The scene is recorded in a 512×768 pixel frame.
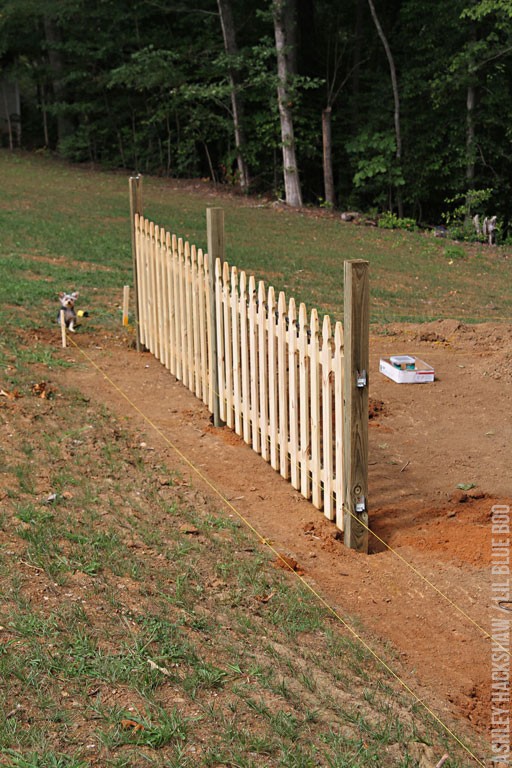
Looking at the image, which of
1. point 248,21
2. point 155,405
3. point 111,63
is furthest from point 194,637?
point 111,63

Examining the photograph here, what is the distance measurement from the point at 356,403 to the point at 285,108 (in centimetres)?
1984

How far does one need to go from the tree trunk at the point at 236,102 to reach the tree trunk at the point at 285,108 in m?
2.25

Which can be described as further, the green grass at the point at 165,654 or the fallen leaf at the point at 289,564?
the fallen leaf at the point at 289,564

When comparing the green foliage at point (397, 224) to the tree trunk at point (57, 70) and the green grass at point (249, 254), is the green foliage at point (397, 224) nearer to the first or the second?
the green grass at point (249, 254)

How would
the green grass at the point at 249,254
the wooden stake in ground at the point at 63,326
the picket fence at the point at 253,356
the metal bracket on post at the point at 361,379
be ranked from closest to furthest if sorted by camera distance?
1. the metal bracket on post at the point at 361,379
2. the picket fence at the point at 253,356
3. the wooden stake in ground at the point at 63,326
4. the green grass at the point at 249,254

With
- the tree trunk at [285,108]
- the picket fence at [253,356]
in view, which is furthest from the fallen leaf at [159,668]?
the tree trunk at [285,108]

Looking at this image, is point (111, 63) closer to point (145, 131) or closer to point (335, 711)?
point (145, 131)

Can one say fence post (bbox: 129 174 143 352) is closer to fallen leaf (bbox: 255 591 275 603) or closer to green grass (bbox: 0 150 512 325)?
green grass (bbox: 0 150 512 325)

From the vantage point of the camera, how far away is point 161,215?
19875 mm

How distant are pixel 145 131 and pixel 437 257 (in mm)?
16064

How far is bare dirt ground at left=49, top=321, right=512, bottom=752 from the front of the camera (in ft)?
15.0

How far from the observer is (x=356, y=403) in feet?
17.9

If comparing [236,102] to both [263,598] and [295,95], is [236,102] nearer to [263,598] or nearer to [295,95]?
[295,95]

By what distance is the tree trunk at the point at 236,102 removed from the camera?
1016 inches
